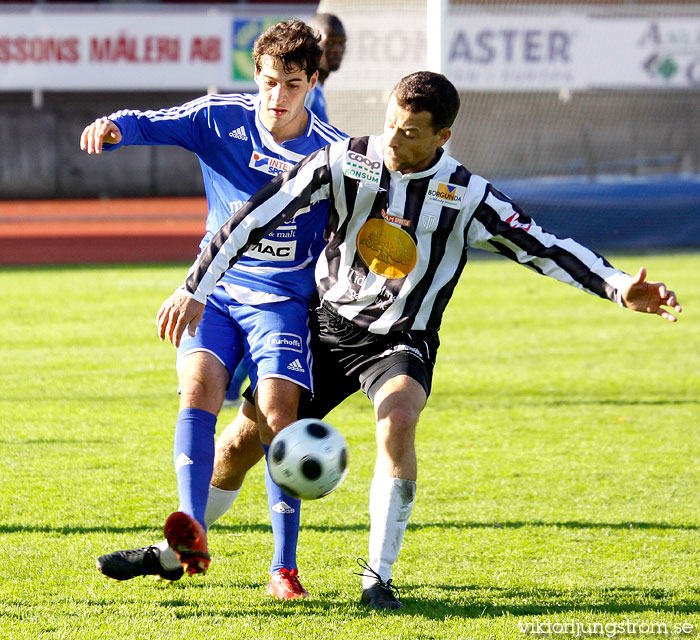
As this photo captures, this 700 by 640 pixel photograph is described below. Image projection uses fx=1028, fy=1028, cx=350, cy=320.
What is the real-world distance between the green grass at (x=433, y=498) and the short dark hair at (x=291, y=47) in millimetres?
1995

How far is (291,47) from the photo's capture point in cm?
393

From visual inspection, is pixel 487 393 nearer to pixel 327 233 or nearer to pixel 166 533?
pixel 327 233

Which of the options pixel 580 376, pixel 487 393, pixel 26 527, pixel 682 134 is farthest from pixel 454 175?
pixel 682 134

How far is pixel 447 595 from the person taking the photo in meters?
3.87

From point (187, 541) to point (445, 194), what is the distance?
1514 mm

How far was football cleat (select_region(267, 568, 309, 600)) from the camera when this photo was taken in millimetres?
3756

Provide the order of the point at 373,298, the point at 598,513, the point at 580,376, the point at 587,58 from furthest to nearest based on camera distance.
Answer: the point at 587,58 → the point at 580,376 → the point at 598,513 → the point at 373,298

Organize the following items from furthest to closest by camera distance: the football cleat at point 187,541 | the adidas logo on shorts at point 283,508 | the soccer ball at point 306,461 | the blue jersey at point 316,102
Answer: the blue jersey at point 316,102 < the adidas logo on shorts at point 283,508 < the soccer ball at point 306,461 < the football cleat at point 187,541

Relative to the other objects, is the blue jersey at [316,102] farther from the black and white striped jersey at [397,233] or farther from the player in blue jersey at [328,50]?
the black and white striped jersey at [397,233]

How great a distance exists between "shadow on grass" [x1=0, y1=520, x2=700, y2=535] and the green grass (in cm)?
2

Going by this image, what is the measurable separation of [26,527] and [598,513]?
268cm

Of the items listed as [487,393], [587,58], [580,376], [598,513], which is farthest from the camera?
[587,58]

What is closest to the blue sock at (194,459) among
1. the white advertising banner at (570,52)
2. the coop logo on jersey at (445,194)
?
the coop logo on jersey at (445,194)

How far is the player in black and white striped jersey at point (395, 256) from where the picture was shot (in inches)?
141
